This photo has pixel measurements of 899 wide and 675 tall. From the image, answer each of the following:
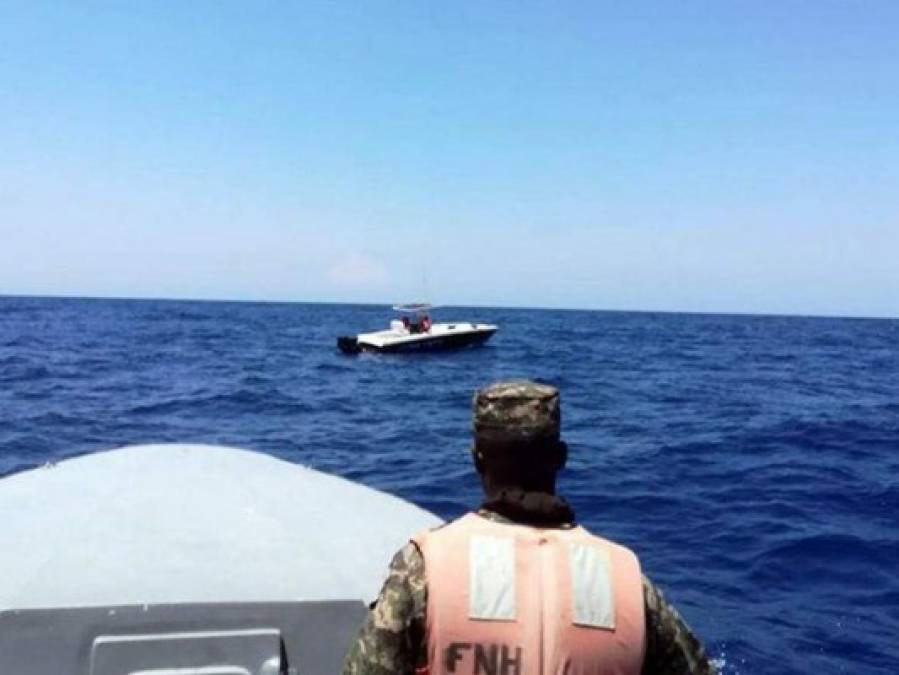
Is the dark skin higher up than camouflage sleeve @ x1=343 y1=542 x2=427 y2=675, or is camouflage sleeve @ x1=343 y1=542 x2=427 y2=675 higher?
the dark skin

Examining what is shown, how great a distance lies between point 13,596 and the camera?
300 centimetres

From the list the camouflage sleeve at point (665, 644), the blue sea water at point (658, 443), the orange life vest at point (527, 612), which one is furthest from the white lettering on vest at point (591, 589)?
the blue sea water at point (658, 443)

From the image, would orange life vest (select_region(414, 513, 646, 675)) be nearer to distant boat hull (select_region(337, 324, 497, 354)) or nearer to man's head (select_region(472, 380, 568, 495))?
man's head (select_region(472, 380, 568, 495))

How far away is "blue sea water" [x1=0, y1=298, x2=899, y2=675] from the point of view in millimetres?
8281

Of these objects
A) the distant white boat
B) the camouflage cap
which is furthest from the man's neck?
the distant white boat

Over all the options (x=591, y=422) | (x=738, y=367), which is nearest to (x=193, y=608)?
(x=591, y=422)

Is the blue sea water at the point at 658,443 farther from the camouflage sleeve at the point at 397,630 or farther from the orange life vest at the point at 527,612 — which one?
the camouflage sleeve at the point at 397,630

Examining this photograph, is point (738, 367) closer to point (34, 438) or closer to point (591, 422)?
point (591, 422)

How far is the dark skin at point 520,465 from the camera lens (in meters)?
2.18

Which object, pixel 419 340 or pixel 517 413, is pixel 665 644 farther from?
pixel 419 340

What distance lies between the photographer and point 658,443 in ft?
57.4

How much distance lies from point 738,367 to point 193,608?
121ft

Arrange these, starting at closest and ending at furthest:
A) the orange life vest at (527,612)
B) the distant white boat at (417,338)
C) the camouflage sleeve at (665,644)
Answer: the orange life vest at (527,612) → the camouflage sleeve at (665,644) → the distant white boat at (417,338)

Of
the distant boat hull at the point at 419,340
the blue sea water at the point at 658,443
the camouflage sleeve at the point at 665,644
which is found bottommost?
the blue sea water at the point at 658,443
